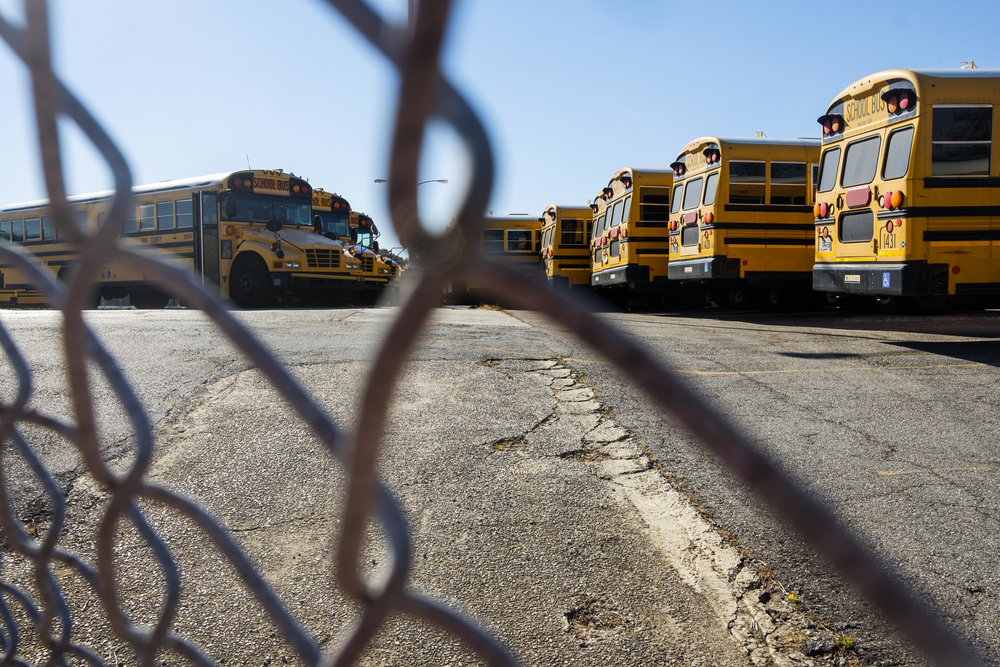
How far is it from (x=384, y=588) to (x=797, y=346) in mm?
6910

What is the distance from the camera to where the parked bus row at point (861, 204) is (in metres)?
6.52

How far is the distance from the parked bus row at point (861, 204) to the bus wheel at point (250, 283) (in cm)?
727

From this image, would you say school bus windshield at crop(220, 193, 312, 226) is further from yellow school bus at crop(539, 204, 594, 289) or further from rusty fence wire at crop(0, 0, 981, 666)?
rusty fence wire at crop(0, 0, 981, 666)

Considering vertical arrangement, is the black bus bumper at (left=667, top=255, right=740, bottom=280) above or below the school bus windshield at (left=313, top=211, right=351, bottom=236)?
below

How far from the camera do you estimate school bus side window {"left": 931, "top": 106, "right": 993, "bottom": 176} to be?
21.4 ft

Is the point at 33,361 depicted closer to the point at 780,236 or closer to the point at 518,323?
the point at 518,323

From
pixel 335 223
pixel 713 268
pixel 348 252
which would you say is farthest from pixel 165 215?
pixel 713 268

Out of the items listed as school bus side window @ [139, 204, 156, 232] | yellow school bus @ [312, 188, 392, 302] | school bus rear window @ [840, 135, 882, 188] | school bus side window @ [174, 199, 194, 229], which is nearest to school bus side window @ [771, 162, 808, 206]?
school bus rear window @ [840, 135, 882, 188]

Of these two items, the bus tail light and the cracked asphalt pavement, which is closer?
the cracked asphalt pavement

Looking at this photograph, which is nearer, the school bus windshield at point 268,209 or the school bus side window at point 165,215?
the school bus windshield at point 268,209

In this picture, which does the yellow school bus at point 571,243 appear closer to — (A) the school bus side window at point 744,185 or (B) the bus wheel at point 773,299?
Answer: (B) the bus wheel at point 773,299

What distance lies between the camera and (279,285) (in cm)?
1280

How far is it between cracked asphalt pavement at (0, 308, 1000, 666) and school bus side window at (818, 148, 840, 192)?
11.0 ft

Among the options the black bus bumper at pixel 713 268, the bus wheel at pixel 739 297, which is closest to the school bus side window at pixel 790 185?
the black bus bumper at pixel 713 268
